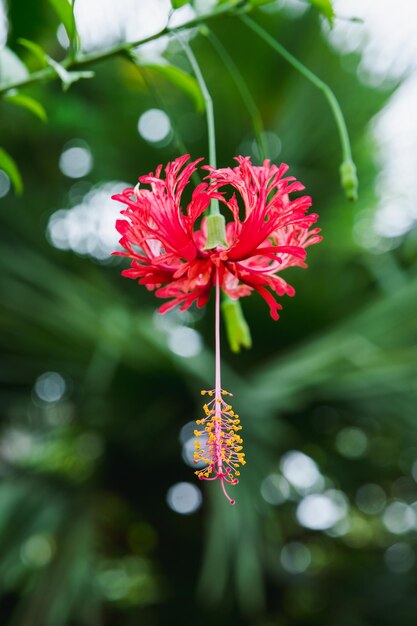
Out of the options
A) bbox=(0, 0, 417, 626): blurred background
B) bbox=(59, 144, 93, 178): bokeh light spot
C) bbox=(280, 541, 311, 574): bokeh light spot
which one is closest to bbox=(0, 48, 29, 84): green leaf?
bbox=(0, 0, 417, 626): blurred background

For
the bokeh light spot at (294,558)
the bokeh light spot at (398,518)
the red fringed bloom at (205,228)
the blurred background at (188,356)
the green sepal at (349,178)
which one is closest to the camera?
the red fringed bloom at (205,228)

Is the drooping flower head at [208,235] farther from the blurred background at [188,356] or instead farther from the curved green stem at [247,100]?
the blurred background at [188,356]

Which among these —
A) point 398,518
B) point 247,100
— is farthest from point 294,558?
point 247,100

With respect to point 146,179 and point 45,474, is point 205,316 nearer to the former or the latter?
point 45,474

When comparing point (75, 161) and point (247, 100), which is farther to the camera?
point (75, 161)

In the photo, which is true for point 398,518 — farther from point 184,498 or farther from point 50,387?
point 50,387

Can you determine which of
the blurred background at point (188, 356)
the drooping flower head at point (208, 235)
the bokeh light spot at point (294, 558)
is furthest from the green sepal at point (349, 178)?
the bokeh light spot at point (294, 558)

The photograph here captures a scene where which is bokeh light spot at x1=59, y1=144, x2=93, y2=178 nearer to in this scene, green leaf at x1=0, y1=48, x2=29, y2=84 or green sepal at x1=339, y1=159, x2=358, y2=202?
green leaf at x1=0, y1=48, x2=29, y2=84
